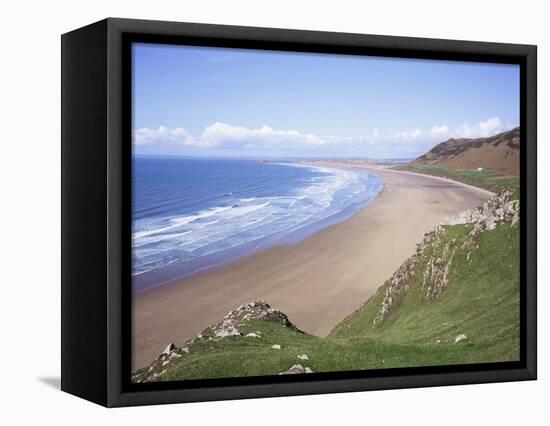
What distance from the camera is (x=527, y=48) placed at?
12250mm

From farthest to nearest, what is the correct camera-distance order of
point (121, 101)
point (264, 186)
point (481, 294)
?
point (481, 294) < point (264, 186) < point (121, 101)

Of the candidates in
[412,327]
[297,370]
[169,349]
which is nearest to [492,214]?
[412,327]

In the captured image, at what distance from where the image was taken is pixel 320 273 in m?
11.4

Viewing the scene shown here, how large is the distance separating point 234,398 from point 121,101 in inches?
104

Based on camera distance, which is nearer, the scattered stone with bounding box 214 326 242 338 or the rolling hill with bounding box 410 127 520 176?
the scattered stone with bounding box 214 326 242 338

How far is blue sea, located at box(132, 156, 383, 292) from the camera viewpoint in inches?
420

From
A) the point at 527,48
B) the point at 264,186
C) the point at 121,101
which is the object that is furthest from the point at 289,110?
the point at 527,48

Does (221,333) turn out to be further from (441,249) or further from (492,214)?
(492,214)

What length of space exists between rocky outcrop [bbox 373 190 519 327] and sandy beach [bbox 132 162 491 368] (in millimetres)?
75

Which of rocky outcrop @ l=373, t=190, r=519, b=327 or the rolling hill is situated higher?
the rolling hill

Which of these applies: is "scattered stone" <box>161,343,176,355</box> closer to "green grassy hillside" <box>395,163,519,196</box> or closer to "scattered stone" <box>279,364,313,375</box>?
"scattered stone" <box>279,364,313,375</box>

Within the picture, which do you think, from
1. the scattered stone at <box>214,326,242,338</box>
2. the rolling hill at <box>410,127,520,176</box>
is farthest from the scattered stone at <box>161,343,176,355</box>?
the rolling hill at <box>410,127,520,176</box>

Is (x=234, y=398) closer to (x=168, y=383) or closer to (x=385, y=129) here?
(x=168, y=383)

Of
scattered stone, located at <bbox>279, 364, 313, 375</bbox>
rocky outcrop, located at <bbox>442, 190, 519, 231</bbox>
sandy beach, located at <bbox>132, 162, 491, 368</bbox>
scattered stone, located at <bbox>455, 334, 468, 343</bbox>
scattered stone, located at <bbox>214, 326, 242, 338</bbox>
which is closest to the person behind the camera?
sandy beach, located at <bbox>132, 162, 491, 368</bbox>
